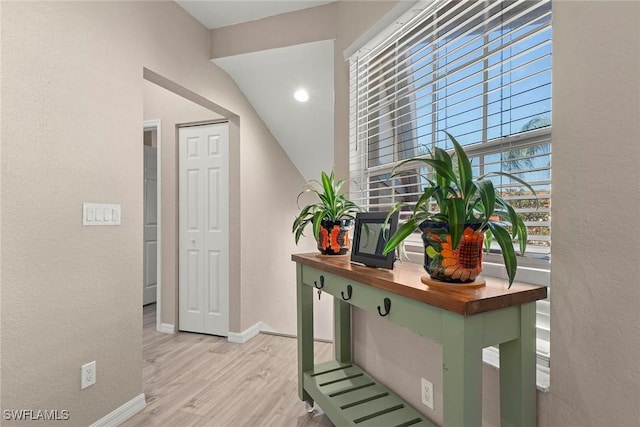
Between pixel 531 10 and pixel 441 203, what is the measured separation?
0.70m

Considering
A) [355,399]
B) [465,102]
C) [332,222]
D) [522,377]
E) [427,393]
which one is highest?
[465,102]

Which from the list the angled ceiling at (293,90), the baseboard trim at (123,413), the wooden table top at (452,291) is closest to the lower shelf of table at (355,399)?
the wooden table top at (452,291)

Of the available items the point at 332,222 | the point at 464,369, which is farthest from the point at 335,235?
the point at 464,369

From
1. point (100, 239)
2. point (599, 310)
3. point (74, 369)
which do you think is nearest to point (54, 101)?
point (100, 239)

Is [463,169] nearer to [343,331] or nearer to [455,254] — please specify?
[455,254]

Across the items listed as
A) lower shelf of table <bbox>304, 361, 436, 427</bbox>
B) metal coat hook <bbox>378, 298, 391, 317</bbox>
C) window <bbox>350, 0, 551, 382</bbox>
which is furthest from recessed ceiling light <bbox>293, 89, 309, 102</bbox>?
metal coat hook <bbox>378, 298, 391, 317</bbox>

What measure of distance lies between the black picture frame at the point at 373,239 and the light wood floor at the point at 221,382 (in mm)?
1052

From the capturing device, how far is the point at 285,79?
2.90 meters

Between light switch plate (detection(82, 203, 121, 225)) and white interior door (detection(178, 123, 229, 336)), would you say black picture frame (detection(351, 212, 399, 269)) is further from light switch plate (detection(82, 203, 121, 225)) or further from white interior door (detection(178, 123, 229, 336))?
white interior door (detection(178, 123, 229, 336))

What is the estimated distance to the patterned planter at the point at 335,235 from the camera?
5.84ft

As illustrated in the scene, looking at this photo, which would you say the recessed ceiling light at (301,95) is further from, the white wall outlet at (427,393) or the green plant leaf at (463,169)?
the white wall outlet at (427,393)

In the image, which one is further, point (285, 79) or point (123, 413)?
point (285, 79)

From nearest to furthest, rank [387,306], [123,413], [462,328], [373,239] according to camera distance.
A: [462,328] < [387,306] < [373,239] < [123,413]

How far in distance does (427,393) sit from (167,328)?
9.03 ft
